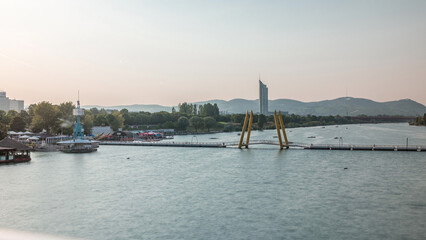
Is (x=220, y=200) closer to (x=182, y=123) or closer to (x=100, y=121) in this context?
(x=100, y=121)

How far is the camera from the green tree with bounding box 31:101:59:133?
68938 mm

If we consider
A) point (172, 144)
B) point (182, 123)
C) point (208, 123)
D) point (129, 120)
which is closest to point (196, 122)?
point (182, 123)

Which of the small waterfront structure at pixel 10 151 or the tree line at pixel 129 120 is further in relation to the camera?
the tree line at pixel 129 120

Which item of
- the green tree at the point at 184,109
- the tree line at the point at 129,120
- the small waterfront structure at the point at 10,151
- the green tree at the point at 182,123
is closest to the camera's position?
the small waterfront structure at the point at 10,151

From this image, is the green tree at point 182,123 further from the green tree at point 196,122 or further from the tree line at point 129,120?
the green tree at point 196,122

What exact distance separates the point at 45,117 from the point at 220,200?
5857 cm

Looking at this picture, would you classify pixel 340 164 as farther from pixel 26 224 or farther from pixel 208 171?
pixel 26 224

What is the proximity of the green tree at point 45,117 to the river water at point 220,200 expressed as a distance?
33.1 meters

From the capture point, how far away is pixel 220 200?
2255 centimetres

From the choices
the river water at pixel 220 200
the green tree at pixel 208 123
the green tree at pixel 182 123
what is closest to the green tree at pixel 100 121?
the green tree at pixel 182 123

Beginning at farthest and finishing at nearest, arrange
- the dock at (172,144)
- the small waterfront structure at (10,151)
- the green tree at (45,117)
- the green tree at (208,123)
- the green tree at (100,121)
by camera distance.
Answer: the green tree at (208,123) < the green tree at (100,121) < the green tree at (45,117) < the dock at (172,144) < the small waterfront structure at (10,151)

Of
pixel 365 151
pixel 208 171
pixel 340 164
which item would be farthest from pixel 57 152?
pixel 365 151

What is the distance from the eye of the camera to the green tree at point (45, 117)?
68938 millimetres

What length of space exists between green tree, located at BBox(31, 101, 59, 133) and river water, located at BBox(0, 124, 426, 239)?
33054 millimetres
